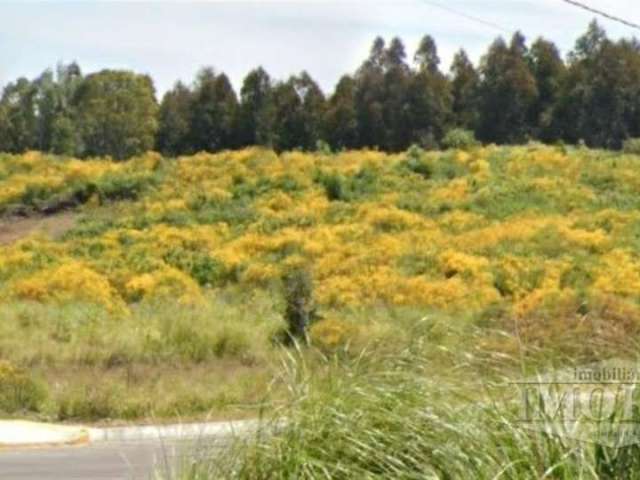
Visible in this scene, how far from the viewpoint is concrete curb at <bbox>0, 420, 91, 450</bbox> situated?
2072cm

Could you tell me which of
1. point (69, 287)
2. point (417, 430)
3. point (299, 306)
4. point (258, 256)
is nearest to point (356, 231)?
point (258, 256)

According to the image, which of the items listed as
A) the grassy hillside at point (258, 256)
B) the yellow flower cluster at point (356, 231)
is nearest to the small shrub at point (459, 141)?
the yellow flower cluster at point (356, 231)

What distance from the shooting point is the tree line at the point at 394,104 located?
2753 inches

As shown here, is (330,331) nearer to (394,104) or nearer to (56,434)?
(56,434)

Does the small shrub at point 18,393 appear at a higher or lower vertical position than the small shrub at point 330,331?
lower

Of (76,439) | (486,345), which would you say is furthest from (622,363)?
(76,439)

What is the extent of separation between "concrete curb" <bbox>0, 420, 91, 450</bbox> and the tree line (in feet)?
154

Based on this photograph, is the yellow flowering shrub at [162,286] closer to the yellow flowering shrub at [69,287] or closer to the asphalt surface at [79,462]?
the yellow flowering shrub at [69,287]

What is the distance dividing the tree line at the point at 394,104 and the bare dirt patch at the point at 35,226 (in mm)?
18040

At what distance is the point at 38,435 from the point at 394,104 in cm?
5210

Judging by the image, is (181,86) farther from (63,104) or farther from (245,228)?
(245,228)

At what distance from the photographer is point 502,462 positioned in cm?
645

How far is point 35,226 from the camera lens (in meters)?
51.6

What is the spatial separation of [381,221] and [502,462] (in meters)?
41.4
